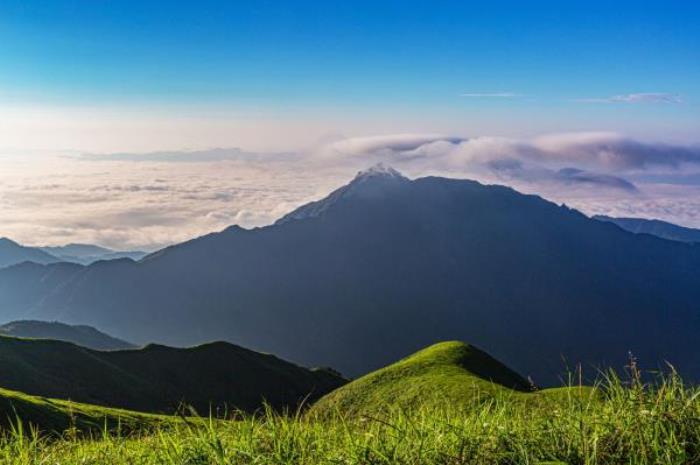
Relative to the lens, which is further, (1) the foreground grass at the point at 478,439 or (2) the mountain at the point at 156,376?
(2) the mountain at the point at 156,376

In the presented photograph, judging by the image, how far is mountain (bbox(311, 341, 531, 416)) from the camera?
246ft

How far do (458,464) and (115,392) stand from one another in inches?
4691

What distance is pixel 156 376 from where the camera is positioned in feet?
453

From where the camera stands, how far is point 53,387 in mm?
103375

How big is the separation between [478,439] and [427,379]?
78.1 m

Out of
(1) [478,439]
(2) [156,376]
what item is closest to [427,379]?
(2) [156,376]

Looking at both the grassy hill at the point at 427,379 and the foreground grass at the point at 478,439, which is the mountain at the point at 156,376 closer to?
the grassy hill at the point at 427,379

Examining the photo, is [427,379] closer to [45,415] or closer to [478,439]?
[45,415]

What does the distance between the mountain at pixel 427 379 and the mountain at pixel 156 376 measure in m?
18.6

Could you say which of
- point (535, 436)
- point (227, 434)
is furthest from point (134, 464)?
point (535, 436)

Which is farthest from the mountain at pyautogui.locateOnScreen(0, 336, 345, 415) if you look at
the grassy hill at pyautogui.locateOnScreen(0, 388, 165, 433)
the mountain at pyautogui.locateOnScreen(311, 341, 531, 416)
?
the grassy hill at pyautogui.locateOnScreen(0, 388, 165, 433)

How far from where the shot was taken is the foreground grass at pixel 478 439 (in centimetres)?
639

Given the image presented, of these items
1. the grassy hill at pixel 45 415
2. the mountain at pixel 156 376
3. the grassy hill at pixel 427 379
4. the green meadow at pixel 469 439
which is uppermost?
the green meadow at pixel 469 439

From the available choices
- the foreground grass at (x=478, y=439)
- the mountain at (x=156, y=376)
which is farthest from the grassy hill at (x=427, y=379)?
the foreground grass at (x=478, y=439)
